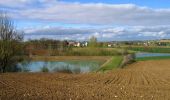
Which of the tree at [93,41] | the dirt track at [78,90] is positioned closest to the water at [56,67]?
the dirt track at [78,90]

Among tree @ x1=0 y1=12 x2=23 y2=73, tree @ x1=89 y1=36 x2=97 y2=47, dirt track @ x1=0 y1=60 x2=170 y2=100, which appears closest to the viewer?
dirt track @ x1=0 y1=60 x2=170 y2=100

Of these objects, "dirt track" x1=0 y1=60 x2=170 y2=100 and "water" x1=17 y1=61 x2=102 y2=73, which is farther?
"water" x1=17 y1=61 x2=102 y2=73

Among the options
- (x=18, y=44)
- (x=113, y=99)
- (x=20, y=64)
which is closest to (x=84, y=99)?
(x=113, y=99)

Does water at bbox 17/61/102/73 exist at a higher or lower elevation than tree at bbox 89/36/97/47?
lower

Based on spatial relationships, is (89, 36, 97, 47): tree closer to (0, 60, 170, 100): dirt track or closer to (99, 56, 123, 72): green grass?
(99, 56, 123, 72): green grass

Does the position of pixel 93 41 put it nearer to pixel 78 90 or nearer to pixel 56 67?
pixel 56 67

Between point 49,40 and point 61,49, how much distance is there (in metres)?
12.7

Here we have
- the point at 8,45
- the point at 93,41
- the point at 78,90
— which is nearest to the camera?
the point at 78,90

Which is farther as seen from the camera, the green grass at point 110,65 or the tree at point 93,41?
the tree at point 93,41

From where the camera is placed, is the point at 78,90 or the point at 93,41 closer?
the point at 78,90

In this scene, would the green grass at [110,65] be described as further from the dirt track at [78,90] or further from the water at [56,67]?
the dirt track at [78,90]

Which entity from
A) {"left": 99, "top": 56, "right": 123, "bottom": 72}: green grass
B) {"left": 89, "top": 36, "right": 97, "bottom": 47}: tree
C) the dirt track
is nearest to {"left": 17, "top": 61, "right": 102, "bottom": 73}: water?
{"left": 99, "top": 56, "right": 123, "bottom": 72}: green grass

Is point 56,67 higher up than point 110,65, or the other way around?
point 56,67

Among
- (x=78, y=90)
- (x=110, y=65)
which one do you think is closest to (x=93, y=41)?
(x=110, y=65)
